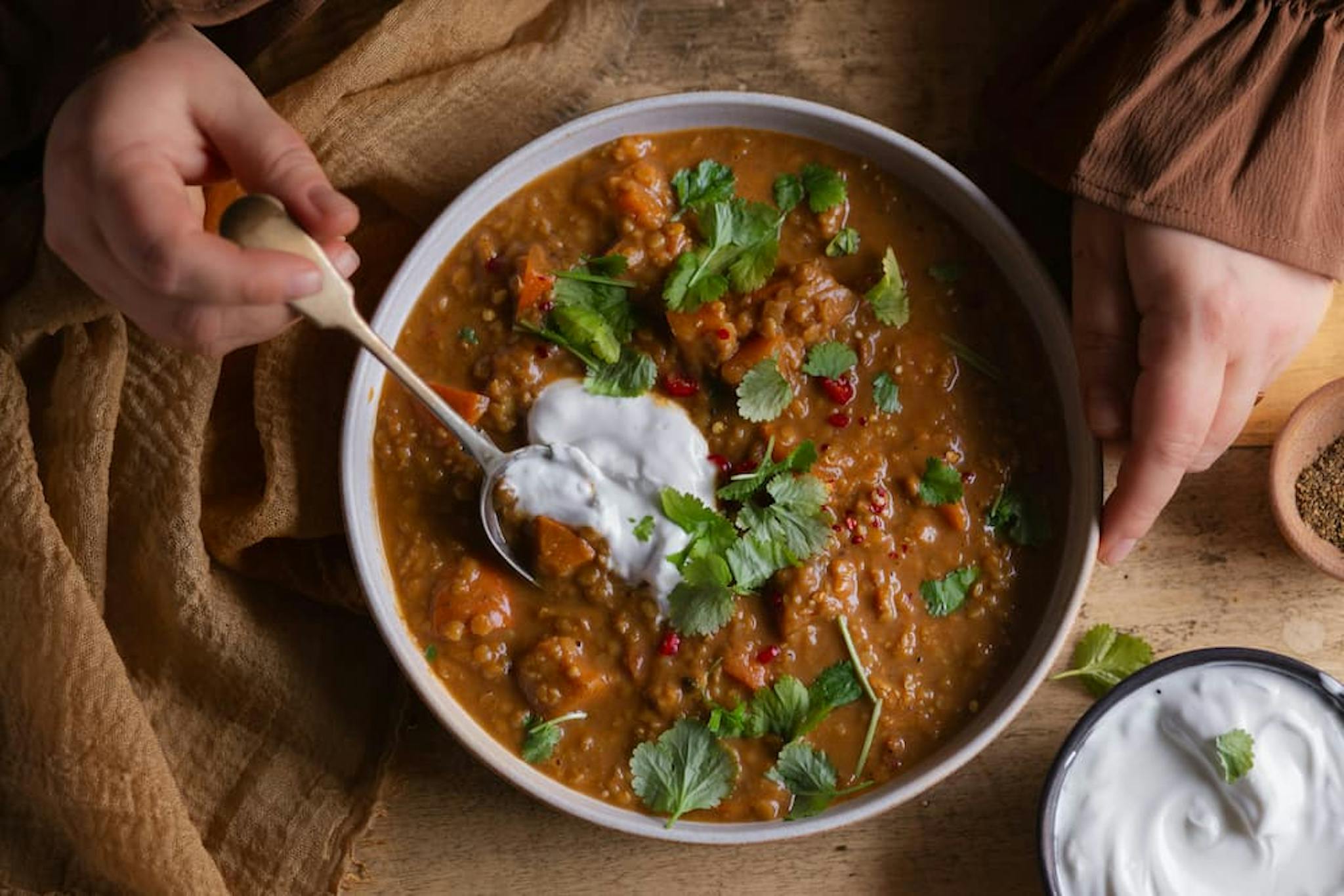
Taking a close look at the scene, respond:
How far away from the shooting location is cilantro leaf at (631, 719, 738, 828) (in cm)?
321

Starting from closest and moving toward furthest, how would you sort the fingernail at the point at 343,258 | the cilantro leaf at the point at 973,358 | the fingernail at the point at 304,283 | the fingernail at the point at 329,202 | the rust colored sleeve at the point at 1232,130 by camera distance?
the fingernail at the point at 304,283, the fingernail at the point at 329,202, the fingernail at the point at 343,258, the rust colored sleeve at the point at 1232,130, the cilantro leaf at the point at 973,358

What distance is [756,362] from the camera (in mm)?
3201

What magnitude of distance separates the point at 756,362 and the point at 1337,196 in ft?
4.20

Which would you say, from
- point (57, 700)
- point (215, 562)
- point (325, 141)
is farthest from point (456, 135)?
point (57, 700)

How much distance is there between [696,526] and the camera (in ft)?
10.4

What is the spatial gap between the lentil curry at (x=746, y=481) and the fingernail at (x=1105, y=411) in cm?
12

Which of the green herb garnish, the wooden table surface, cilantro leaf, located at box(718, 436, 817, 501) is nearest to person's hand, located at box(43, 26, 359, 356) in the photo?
the wooden table surface

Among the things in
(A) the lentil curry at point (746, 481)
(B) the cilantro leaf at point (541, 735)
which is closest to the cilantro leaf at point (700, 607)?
(A) the lentil curry at point (746, 481)

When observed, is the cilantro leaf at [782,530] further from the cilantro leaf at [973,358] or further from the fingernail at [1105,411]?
the fingernail at [1105,411]

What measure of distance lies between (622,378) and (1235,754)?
1.59 metres

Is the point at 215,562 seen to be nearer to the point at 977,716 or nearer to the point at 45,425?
the point at 45,425

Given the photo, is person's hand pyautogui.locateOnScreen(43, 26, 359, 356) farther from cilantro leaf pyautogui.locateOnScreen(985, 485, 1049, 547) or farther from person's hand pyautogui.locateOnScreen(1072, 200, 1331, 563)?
person's hand pyautogui.locateOnScreen(1072, 200, 1331, 563)

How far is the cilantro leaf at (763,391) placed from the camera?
3.17 meters

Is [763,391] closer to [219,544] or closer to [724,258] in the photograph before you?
[724,258]
